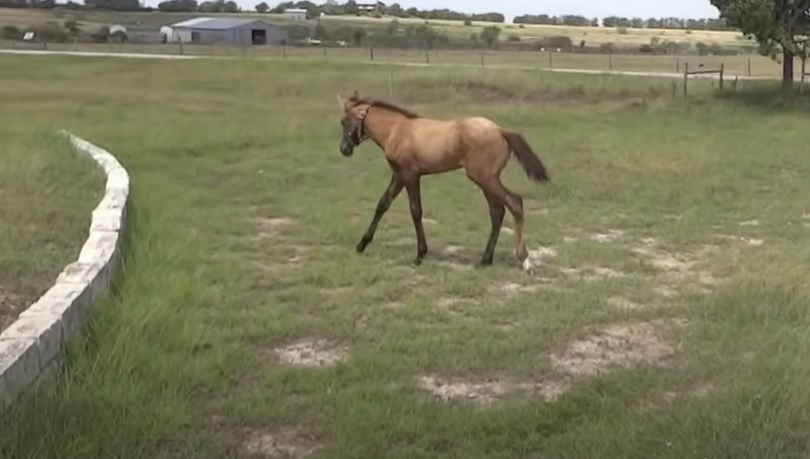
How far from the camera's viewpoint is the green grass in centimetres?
668

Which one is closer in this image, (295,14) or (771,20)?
(771,20)

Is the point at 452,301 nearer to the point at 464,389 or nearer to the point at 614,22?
the point at 464,389

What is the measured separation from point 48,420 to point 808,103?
25891mm

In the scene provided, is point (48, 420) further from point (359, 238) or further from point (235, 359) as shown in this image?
point (359, 238)

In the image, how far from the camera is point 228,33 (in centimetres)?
7488

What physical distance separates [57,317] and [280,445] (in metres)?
1.49

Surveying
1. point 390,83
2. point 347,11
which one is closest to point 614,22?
point 347,11

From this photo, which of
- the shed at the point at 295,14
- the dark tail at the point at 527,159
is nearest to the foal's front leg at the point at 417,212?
the dark tail at the point at 527,159

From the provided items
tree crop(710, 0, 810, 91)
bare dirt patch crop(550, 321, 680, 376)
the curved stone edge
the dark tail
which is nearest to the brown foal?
the dark tail

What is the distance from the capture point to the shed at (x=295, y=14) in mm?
113250

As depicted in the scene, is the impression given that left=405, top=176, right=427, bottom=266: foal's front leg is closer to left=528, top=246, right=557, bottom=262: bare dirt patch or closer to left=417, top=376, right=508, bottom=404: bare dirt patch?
left=528, top=246, right=557, bottom=262: bare dirt patch

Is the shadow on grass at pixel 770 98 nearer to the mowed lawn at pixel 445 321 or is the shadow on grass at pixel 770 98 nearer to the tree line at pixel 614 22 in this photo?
the mowed lawn at pixel 445 321

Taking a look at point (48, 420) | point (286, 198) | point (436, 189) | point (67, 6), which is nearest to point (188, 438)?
point (48, 420)

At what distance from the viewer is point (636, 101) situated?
27672 millimetres
